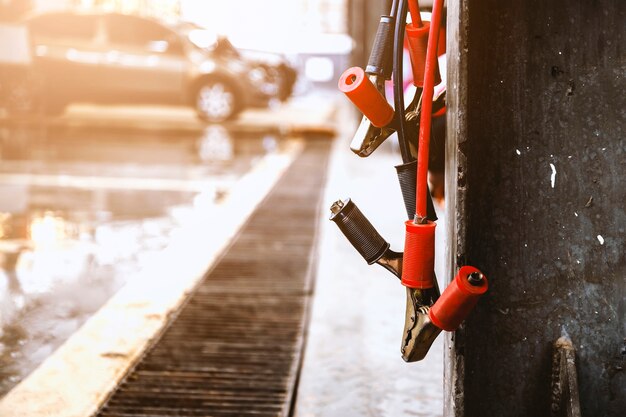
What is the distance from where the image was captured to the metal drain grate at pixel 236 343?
2.71 meters

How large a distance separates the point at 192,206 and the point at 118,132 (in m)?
5.81

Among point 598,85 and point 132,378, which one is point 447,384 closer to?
point 598,85

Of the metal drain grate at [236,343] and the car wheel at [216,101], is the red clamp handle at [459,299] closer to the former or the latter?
the metal drain grate at [236,343]

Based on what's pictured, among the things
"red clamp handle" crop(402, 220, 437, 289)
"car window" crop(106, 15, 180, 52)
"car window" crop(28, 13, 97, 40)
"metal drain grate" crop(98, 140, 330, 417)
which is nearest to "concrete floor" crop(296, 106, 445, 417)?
"metal drain grate" crop(98, 140, 330, 417)

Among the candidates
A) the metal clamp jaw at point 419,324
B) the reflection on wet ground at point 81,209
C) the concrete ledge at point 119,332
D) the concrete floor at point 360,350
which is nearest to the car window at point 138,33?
the reflection on wet ground at point 81,209

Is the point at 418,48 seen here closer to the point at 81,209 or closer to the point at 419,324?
the point at 419,324

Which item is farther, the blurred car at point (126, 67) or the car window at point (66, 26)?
the car window at point (66, 26)

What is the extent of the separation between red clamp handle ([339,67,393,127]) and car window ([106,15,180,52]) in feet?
40.1

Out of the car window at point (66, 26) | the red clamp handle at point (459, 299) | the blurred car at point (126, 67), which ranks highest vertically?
the red clamp handle at point (459, 299)

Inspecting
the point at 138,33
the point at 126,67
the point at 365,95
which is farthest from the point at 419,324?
the point at 138,33

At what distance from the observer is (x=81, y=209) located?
6219 mm

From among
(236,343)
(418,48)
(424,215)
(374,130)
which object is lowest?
(236,343)

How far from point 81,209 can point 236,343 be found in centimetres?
325

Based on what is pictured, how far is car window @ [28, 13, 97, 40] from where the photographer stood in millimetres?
13398
